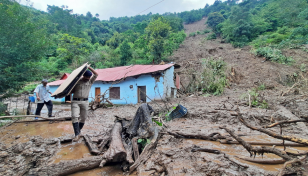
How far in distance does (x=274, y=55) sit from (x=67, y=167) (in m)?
24.9

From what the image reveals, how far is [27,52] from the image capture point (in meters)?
7.14

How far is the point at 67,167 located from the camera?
221cm

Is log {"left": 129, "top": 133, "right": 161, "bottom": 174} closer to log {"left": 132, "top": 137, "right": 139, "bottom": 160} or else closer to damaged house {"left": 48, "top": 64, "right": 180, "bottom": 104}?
log {"left": 132, "top": 137, "right": 139, "bottom": 160}

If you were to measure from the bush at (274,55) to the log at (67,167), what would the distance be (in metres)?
24.0

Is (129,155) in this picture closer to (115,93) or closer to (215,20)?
(115,93)

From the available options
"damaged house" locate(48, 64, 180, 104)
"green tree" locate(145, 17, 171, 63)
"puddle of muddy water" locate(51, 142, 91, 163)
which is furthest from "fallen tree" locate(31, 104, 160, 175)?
"green tree" locate(145, 17, 171, 63)

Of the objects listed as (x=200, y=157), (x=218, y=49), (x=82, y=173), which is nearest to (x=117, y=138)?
(x=82, y=173)

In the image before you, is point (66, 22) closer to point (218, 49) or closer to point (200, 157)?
point (218, 49)

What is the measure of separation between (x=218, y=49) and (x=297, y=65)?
13555mm

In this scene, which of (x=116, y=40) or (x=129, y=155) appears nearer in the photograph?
(x=129, y=155)

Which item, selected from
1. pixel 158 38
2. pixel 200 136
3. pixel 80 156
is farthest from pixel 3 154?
pixel 158 38

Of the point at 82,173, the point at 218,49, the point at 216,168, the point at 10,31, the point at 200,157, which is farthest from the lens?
the point at 218,49

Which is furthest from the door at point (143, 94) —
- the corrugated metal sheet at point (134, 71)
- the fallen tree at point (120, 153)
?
the fallen tree at point (120, 153)

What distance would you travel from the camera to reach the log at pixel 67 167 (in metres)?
2.05
